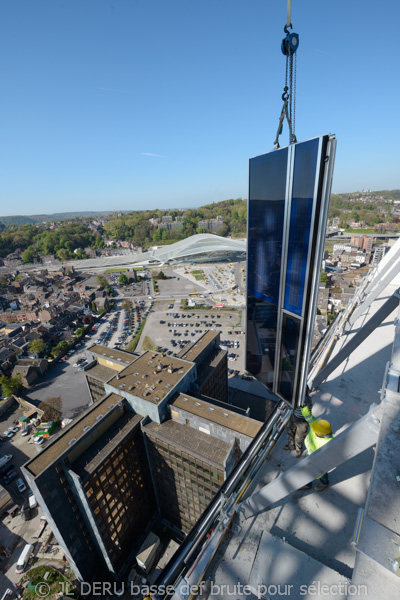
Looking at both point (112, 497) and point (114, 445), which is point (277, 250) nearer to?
point (114, 445)

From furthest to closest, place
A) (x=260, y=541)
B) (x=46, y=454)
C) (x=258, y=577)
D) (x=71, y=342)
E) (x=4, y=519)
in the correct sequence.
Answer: (x=71, y=342) → (x=4, y=519) → (x=46, y=454) → (x=260, y=541) → (x=258, y=577)

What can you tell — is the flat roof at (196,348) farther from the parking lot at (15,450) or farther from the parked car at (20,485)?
the parked car at (20,485)

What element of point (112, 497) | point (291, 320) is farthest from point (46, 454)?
point (291, 320)

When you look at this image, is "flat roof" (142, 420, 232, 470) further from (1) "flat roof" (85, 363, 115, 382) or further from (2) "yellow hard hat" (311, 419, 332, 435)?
(2) "yellow hard hat" (311, 419, 332, 435)

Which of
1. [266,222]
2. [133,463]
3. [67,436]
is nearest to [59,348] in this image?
[67,436]

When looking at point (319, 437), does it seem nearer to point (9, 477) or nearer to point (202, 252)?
point (9, 477)

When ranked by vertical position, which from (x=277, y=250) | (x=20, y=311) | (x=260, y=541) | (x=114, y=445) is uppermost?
(x=277, y=250)
